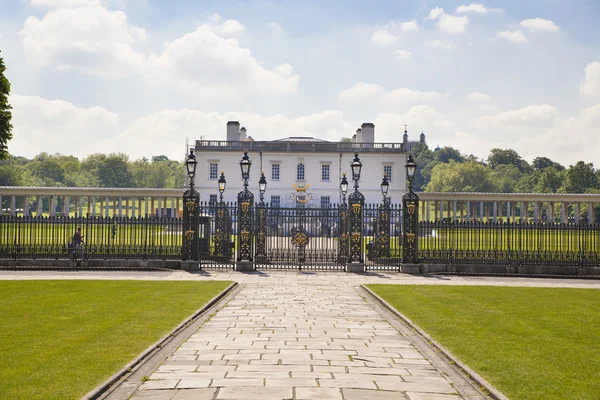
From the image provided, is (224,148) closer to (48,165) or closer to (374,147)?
(374,147)

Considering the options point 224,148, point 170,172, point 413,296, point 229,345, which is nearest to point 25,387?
point 229,345

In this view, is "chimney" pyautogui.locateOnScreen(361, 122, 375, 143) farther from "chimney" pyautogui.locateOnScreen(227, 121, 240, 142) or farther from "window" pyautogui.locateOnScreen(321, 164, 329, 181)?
"chimney" pyautogui.locateOnScreen(227, 121, 240, 142)

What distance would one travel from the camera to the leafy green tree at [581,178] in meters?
81.1

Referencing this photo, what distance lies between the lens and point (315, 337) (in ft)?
32.3

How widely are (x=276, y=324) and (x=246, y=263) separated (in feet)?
36.4

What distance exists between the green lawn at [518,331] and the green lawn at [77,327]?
4862 millimetres

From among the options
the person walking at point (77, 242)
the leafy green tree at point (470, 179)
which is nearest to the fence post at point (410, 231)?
the person walking at point (77, 242)

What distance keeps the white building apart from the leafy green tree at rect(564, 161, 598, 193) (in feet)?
110

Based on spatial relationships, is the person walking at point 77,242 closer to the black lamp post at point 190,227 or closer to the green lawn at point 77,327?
the black lamp post at point 190,227

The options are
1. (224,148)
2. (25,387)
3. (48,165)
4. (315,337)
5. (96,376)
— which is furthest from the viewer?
(48,165)

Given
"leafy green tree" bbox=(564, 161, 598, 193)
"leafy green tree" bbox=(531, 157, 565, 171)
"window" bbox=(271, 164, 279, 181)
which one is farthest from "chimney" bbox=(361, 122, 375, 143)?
"leafy green tree" bbox=(531, 157, 565, 171)

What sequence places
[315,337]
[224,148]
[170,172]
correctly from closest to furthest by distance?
[315,337], [224,148], [170,172]

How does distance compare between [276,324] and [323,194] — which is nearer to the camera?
[276,324]

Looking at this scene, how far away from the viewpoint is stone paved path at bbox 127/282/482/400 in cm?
677
